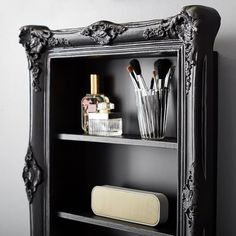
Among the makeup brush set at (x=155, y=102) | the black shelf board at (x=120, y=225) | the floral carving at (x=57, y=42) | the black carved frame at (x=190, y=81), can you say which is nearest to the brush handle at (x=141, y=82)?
the makeup brush set at (x=155, y=102)

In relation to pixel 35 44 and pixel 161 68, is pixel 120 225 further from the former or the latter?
pixel 35 44

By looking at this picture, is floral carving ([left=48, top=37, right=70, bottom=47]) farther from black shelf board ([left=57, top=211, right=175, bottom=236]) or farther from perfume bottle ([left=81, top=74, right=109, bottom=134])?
black shelf board ([left=57, top=211, right=175, bottom=236])

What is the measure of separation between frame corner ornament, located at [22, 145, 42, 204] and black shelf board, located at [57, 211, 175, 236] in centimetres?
11

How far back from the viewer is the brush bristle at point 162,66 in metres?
1.36

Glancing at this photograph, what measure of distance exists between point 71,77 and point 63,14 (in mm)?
294

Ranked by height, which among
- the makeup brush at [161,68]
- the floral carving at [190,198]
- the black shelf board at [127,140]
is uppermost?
the makeup brush at [161,68]

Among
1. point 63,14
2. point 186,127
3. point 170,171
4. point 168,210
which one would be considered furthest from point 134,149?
point 63,14

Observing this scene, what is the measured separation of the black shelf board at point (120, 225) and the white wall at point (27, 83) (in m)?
0.20

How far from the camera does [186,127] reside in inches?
46.0

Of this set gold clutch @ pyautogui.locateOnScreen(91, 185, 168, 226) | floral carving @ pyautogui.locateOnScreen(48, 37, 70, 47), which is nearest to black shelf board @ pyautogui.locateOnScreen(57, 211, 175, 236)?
gold clutch @ pyautogui.locateOnScreen(91, 185, 168, 226)

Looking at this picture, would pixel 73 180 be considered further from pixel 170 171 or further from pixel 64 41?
pixel 64 41

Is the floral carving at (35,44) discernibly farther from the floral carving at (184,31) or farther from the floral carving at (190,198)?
the floral carving at (190,198)

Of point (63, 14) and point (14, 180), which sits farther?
point (14, 180)

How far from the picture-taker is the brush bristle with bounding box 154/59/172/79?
1.36 metres
